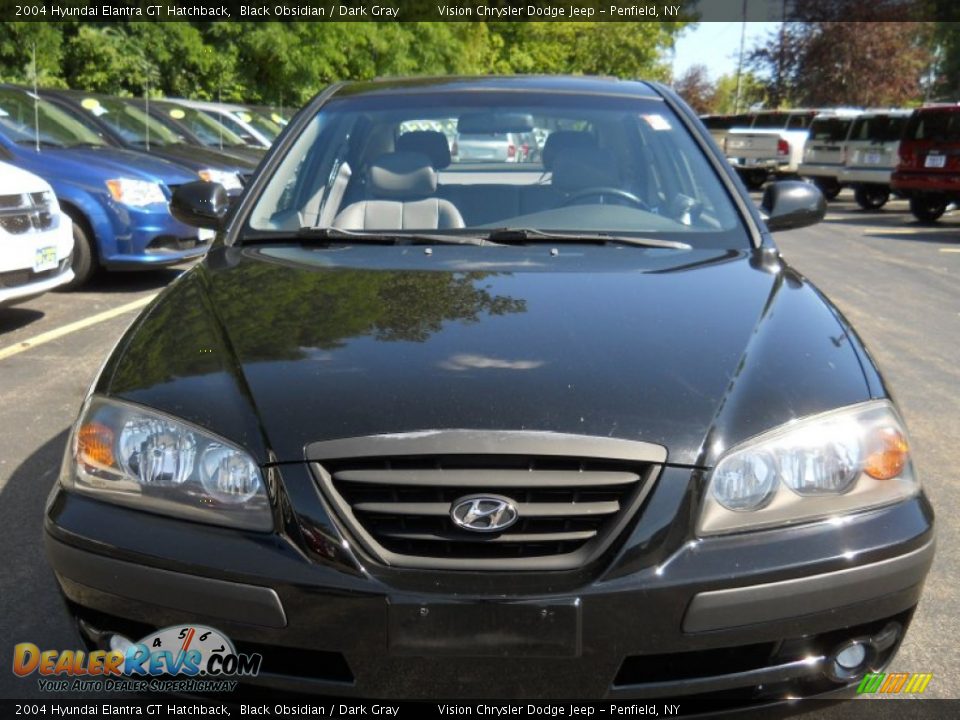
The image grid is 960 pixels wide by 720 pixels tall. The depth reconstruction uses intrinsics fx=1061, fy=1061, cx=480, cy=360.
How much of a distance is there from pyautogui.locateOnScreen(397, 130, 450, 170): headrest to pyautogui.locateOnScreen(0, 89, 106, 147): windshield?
6.15 metres

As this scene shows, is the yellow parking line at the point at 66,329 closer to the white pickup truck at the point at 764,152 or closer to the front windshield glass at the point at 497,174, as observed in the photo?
the front windshield glass at the point at 497,174

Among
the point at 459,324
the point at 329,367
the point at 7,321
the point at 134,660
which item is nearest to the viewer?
the point at 134,660

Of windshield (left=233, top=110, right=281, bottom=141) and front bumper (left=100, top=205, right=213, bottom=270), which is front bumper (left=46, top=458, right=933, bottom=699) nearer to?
front bumper (left=100, top=205, right=213, bottom=270)

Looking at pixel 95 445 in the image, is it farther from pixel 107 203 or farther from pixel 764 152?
pixel 764 152

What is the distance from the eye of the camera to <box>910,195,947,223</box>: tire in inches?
677

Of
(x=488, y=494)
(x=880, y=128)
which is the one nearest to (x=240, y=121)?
(x=880, y=128)

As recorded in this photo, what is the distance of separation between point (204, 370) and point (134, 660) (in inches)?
23.9

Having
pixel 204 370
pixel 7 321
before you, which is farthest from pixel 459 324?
pixel 7 321

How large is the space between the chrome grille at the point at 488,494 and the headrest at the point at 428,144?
1.95 m

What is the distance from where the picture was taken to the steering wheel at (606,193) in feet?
11.4

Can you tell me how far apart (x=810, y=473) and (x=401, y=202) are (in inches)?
71.5

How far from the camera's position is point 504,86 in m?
3.86

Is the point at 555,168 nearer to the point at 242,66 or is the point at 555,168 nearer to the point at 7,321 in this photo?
the point at 7,321

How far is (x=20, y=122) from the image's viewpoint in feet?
29.7
